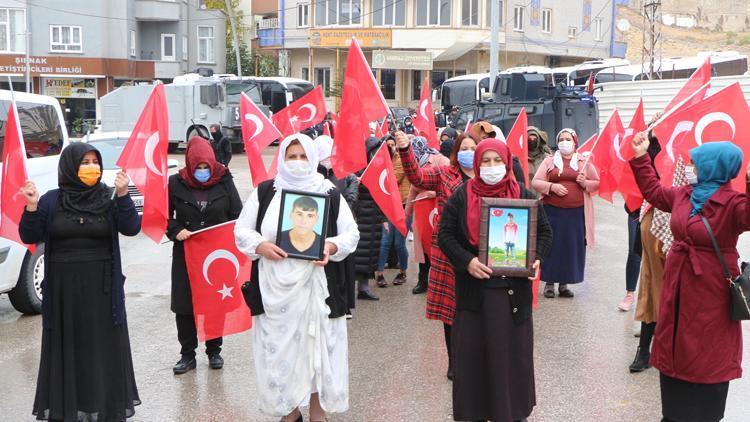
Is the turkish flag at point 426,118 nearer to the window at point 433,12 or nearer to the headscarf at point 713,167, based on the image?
the headscarf at point 713,167

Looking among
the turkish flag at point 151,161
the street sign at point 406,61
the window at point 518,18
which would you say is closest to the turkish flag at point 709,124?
the turkish flag at point 151,161

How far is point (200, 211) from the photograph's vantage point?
6645 mm

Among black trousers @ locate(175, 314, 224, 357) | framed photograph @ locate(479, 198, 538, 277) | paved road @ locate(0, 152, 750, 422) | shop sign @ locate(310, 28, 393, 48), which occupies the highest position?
shop sign @ locate(310, 28, 393, 48)

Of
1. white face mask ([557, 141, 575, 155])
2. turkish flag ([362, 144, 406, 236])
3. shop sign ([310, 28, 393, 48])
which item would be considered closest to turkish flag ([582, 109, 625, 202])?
white face mask ([557, 141, 575, 155])

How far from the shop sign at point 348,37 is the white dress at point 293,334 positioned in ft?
152

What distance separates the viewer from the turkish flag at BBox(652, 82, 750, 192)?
19.7ft

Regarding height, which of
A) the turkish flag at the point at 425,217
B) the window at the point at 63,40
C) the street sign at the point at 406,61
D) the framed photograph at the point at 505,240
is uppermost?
the window at the point at 63,40

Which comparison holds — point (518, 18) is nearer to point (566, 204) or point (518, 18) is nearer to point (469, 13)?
point (469, 13)

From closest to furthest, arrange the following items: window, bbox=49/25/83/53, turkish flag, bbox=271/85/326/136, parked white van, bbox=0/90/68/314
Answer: parked white van, bbox=0/90/68/314 < turkish flag, bbox=271/85/326/136 < window, bbox=49/25/83/53

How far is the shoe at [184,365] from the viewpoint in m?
6.76

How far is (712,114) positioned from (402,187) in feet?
15.9

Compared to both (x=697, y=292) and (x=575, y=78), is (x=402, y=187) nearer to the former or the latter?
(x=697, y=292)

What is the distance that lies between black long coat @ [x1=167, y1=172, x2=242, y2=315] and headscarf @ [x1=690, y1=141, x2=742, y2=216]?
3385 millimetres

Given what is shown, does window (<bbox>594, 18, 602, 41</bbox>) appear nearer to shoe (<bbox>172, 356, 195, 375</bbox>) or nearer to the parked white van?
the parked white van
